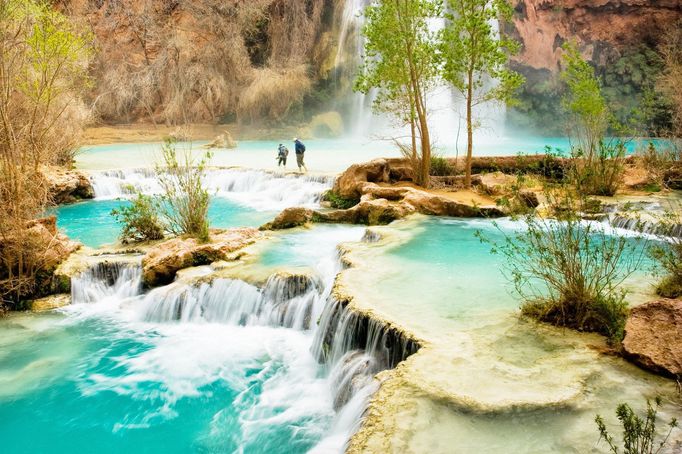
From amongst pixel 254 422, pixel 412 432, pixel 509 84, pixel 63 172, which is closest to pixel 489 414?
pixel 412 432

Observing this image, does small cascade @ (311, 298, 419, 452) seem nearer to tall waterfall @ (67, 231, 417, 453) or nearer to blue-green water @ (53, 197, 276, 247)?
tall waterfall @ (67, 231, 417, 453)

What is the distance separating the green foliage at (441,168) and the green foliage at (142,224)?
9043 mm

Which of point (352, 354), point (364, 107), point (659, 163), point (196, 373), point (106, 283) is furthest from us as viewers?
point (364, 107)

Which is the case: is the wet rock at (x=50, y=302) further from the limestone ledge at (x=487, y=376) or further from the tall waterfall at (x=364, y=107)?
the tall waterfall at (x=364, y=107)

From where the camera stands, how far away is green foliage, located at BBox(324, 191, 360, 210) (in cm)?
1468

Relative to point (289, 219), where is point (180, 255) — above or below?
below

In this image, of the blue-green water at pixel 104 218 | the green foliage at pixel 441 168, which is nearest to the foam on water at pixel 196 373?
the blue-green water at pixel 104 218

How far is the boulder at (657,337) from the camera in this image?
4.15m

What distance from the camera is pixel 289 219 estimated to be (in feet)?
38.6

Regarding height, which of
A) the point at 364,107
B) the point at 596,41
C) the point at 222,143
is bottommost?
the point at 222,143

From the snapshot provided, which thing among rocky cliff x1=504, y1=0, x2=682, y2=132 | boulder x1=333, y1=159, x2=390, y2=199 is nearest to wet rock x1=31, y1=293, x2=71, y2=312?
boulder x1=333, y1=159, x2=390, y2=199

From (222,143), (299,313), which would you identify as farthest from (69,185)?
(299,313)

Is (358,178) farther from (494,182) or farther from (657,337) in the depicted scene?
(657,337)

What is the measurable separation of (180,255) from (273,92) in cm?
2551
